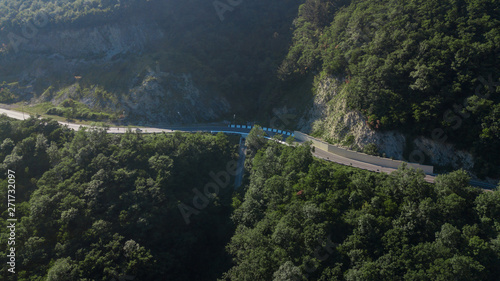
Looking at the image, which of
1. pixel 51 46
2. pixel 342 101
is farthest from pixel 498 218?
pixel 51 46

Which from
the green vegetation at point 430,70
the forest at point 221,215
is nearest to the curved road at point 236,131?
the forest at point 221,215

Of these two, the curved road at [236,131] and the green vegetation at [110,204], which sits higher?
the curved road at [236,131]

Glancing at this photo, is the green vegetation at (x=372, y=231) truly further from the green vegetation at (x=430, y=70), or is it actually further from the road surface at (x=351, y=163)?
the green vegetation at (x=430, y=70)
